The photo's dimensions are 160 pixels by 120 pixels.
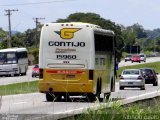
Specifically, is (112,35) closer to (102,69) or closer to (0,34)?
(102,69)

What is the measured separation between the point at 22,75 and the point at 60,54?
48024mm

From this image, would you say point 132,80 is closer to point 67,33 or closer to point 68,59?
point 68,59

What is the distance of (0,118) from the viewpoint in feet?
39.7

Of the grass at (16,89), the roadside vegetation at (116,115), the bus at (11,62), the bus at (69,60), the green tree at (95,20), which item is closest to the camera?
the roadside vegetation at (116,115)

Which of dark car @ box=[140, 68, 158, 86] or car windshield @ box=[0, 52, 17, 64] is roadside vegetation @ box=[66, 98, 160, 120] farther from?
car windshield @ box=[0, 52, 17, 64]

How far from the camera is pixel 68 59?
28031 mm

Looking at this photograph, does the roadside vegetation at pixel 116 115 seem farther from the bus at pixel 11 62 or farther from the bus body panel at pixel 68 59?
the bus at pixel 11 62

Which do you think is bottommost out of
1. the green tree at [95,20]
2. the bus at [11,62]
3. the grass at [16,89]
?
the grass at [16,89]

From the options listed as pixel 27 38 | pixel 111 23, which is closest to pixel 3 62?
pixel 111 23

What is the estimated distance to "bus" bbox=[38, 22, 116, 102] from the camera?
1092 inches

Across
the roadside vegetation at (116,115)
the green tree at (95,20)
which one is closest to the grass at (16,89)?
the roadside vegetation at (116,115)

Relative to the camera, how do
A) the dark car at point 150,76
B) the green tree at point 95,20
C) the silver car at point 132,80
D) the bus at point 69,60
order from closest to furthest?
the bus at point 69,60
the silver car at point 132,80
the dark car at point 150,76
the green tree at point 95,20

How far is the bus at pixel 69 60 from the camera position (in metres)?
27.7

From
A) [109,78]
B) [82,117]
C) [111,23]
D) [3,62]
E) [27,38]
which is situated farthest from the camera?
[27,38]
